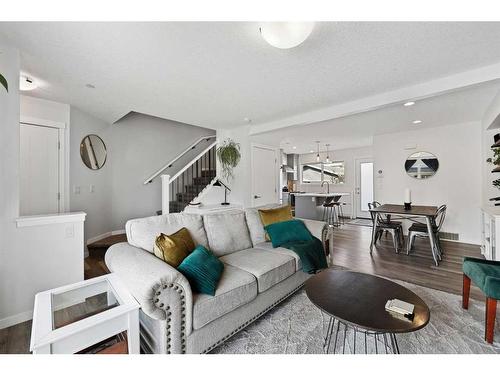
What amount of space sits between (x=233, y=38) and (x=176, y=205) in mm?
4034

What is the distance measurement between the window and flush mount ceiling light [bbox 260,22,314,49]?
6891 mm

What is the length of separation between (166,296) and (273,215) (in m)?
1.74

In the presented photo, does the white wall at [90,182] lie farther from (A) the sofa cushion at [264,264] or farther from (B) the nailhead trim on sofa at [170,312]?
(B) the nailhead trim on sofa at [170,312]

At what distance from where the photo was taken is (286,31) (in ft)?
4.87

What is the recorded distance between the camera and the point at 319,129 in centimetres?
477

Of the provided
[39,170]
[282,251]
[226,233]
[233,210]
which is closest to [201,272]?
[226,233]

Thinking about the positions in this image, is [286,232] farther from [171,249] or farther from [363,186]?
[363,186]

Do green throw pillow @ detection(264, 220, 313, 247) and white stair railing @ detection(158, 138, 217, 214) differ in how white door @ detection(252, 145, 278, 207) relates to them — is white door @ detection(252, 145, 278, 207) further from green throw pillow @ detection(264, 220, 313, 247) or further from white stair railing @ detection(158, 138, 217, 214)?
green throw pillow @ detection(264, 220, 313, 247)

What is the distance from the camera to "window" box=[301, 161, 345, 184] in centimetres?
784

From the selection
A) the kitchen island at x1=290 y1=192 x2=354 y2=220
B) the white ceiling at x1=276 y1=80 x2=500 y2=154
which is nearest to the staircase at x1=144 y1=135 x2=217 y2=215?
the white ceiling at x1=276 y1=80 x2=500 y2=154

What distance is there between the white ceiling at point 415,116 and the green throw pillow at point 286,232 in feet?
7.13

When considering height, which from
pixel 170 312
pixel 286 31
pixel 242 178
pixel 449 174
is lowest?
pixel 170 312

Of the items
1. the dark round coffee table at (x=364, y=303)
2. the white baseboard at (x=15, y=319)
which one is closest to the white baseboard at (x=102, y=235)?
the white baseboard at (x=15, y=319)
